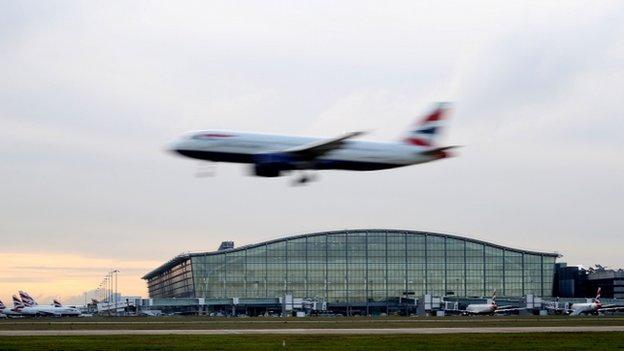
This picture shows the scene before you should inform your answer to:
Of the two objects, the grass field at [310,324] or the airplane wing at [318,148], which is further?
the grass field at [310,324]

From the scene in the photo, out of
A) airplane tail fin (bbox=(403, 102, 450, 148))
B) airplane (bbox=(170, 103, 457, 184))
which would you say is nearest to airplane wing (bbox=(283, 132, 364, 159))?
airplane (bbox=(170, 103, 457, 184))

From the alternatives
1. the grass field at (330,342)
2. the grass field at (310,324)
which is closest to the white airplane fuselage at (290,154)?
the grass field at (330,342)

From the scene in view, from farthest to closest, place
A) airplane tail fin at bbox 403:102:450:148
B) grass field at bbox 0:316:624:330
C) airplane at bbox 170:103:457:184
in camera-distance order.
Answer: grass field at bbox 0:316:624:330 → airplane tail fin at bbox 403:102:450:148 → airplane at bbox 170:103:457:184

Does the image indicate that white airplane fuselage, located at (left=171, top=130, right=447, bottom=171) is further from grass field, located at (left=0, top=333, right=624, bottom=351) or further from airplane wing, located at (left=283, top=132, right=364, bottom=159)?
grass field, located at (left=0, top=333, right=624, bottom=351)

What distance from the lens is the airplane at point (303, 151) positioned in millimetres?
74625

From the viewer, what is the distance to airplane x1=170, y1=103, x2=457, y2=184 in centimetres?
7462

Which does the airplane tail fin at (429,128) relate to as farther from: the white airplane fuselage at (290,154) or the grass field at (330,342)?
the grass field at (330,342)

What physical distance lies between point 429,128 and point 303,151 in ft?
60.9

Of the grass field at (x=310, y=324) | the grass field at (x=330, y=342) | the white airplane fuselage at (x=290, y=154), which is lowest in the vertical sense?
the grass field at (x=310, y=324)

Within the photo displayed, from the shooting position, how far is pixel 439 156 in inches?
2968

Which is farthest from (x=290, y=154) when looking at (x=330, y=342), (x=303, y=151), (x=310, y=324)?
(x=310, y=324)

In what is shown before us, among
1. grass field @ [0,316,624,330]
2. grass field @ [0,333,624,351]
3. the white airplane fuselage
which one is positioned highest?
the white airplane fuselage

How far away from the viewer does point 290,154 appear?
7438cm

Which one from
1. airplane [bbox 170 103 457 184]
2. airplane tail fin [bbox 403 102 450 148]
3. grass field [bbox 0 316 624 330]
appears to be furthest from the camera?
grass field [bbox 0 316 624 330]
